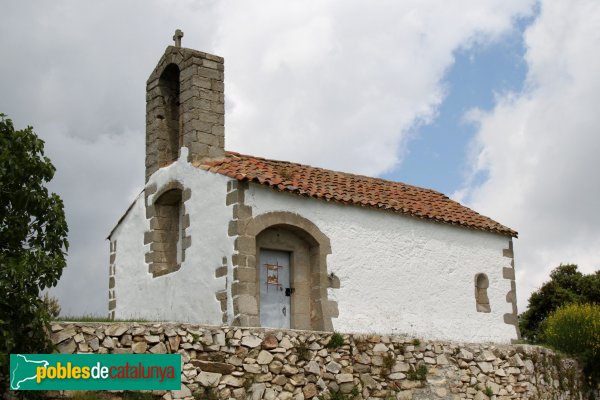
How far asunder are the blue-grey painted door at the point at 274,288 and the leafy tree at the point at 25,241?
565 cm

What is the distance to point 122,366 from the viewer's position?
11.4 metres

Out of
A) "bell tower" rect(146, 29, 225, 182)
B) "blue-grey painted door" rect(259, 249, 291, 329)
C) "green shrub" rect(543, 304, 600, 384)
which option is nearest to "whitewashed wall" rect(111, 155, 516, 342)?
"bell tower" rect(146, 29, 225, 182)

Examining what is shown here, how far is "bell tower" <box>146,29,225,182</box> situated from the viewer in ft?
57.4

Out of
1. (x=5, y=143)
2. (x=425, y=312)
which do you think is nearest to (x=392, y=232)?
(x=425, y=312)

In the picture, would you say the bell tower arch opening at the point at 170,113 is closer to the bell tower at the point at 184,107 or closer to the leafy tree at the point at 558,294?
the bell tower at the point at 184,107

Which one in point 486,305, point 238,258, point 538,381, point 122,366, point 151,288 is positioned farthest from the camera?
point 486,305

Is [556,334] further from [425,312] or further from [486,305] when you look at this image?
[425,312]

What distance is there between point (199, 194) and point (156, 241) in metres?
1.92

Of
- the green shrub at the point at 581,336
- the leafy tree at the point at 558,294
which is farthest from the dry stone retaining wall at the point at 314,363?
the leafy tree at the point at 558,294

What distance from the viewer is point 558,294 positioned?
2705 centimetres

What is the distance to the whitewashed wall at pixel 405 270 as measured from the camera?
16.9m

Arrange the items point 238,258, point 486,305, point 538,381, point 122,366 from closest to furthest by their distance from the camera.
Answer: point 122,366 < point 238,258 < point 538,381 < point 486,305

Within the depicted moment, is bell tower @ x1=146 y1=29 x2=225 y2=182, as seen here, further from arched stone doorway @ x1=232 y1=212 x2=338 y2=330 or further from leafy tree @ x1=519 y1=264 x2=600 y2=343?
leafy tree @ x1=519 y1=264 x2=600 y2=343

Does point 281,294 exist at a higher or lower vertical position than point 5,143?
lower
